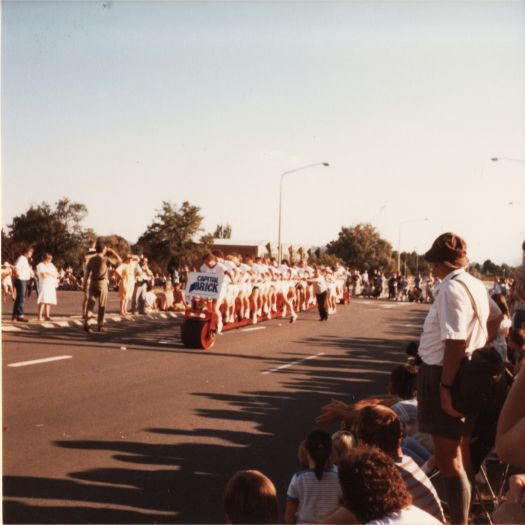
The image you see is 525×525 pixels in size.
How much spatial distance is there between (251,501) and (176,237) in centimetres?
6238

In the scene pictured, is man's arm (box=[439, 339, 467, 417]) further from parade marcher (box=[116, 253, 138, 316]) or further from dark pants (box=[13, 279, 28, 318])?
parade marcher (box=[116, 253, 138, 316])

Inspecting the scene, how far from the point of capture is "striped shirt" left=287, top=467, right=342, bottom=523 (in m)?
4.20

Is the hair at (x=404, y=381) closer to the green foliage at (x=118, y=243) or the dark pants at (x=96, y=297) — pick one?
the dark pants at (x=96, y=297)

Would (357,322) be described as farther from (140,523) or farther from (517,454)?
(517,454)

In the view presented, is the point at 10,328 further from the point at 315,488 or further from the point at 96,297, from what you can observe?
the point at 315,488

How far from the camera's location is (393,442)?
3.95 metres

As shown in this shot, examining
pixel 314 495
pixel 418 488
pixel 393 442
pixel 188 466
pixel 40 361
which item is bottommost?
pixel 188 466

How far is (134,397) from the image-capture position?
940 cm

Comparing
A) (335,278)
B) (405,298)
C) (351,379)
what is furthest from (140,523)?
(405,298)

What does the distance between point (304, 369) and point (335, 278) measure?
63.6 ft

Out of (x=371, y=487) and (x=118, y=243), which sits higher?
(x=118, y=243)

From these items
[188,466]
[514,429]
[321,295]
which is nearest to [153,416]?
[188,466]

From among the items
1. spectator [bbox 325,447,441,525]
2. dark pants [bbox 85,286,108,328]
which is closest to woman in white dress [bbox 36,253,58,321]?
dark pants [bbox 85,286,108,328]

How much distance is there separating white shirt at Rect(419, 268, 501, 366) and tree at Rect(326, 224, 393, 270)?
82.5 metres
